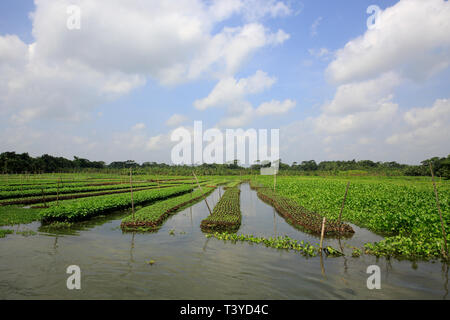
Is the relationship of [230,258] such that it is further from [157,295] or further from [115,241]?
[115,241]

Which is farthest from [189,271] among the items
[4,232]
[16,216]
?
[16,216]

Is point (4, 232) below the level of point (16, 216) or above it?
below

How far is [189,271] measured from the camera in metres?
7.55

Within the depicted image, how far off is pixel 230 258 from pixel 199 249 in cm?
159

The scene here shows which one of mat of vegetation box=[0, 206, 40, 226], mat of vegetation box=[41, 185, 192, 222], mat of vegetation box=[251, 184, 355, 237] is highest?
mat of vegetation box=[41, 185, 192, 222]

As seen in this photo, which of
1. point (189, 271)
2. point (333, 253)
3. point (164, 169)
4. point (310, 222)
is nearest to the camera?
point (189, 271)

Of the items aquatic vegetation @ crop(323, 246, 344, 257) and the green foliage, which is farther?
the green foliage

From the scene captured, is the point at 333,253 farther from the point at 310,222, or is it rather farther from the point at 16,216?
the point at 16,216

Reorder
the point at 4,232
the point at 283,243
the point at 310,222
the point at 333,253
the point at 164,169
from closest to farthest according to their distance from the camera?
the point at 333,253, the point at 283,243, the point at 4,232, the point at 310,222, the point at 164,169

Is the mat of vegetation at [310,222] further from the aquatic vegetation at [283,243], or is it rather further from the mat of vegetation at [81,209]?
the mat of vegetation at [81,209]

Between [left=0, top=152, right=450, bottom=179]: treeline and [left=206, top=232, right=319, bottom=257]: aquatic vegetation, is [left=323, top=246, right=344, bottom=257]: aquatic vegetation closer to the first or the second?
[left=206, top=232, right=319, bottom=257]: aquatic vegetation

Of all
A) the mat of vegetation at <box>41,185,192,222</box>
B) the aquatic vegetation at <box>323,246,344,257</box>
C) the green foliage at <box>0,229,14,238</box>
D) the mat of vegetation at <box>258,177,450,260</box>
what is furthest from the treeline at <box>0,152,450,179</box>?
the aquatic vegetation at <box>323,246,344,257</box>

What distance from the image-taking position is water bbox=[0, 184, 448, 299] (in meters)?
6.22

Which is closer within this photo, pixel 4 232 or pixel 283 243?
pixel 283 243
